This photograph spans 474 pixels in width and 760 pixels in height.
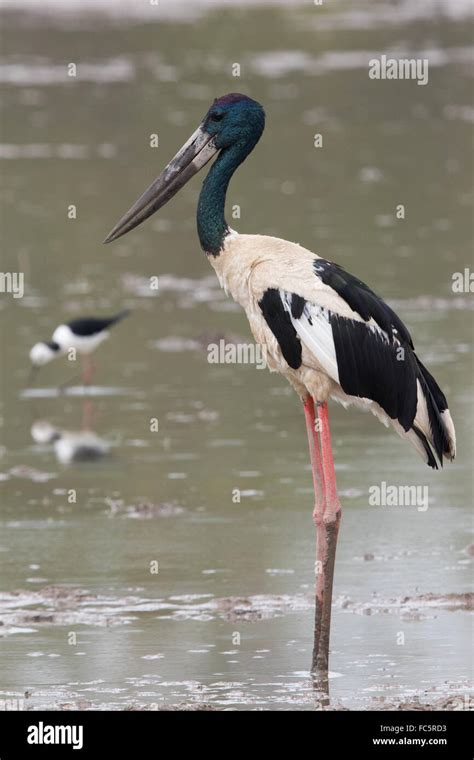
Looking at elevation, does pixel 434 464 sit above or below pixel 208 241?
below

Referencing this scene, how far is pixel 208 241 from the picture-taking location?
8.14 m

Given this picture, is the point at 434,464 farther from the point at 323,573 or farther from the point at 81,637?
the point at 81,637

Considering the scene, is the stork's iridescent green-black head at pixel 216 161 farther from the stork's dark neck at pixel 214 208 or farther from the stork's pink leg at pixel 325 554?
the stork's pink leg at pixel 325 554

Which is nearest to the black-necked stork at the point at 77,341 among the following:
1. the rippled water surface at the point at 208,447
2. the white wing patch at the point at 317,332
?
the rippled water surface at the point at 208,447

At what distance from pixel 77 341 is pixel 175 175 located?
5.51 meters

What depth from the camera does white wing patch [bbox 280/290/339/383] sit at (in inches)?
307

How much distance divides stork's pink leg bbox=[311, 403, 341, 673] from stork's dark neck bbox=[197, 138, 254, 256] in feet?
2.84

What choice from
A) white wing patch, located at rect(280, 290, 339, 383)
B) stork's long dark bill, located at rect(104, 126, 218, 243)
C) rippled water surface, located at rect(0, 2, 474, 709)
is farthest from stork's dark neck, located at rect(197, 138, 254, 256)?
rippled water surface, located at rect(0, 2, 474, 709)

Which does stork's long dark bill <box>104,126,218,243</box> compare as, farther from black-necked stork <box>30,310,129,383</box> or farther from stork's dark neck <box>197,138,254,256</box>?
black-necked stork <box>30,310,129,383</box>

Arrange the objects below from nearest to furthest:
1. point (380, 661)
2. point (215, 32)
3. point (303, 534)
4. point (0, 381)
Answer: point (380, 661), point (303, 534), point (0, 381), point (215, 32)

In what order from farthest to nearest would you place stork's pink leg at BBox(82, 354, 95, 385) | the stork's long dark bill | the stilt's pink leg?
stork's pink leg at BBox(82, 354, 95, 385)
the stork's long dark bill
the stilt's pink leg
